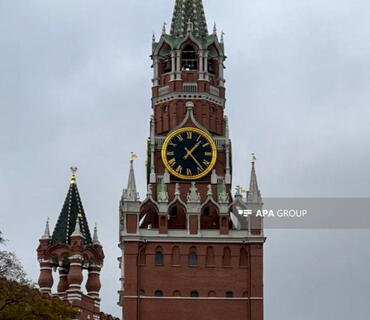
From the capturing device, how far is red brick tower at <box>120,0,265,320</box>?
103938mm

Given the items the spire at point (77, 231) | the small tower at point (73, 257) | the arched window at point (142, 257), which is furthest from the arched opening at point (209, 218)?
→ the spire at point (77, 231)

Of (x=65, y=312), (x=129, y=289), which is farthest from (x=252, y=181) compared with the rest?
(x=65, y=312)

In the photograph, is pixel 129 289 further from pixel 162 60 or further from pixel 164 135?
pixel 162 60

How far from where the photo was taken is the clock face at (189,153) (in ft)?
358

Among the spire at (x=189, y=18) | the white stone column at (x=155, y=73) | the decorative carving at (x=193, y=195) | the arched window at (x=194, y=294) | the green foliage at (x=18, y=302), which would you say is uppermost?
the spire at (x=189, y=18)

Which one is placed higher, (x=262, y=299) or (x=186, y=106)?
(x=186, y=106)

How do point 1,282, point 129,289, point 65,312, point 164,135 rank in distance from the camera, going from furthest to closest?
1. point 164,135
2. point 129,289
3. point 65,312
4. point 1,282

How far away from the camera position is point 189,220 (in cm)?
10581

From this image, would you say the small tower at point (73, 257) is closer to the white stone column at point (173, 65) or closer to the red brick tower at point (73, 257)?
the red brick tower at point (73, 257)

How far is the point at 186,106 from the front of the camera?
11169 centimetres

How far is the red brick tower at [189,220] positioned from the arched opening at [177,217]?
0.08m

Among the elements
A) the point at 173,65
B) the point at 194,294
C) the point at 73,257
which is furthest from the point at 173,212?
the point at 173,65

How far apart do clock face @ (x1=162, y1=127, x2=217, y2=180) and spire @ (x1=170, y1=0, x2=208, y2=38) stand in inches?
406

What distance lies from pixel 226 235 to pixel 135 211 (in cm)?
736
